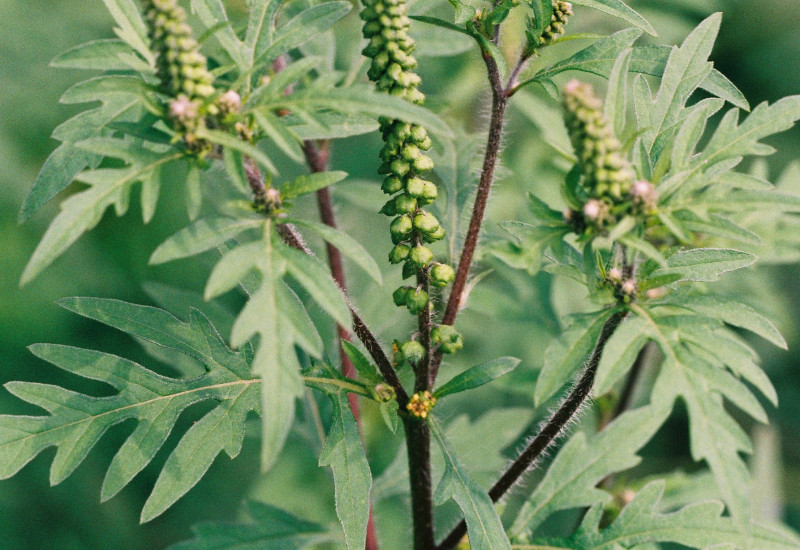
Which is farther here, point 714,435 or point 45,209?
point 45,209

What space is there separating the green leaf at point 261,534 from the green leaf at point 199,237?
1516 mm

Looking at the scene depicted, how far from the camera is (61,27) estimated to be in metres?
5.30

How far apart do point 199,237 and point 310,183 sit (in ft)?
1.02

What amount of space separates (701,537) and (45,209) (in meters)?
4.68

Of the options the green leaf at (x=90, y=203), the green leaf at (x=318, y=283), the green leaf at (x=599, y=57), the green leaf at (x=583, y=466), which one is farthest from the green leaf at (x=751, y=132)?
the green leaf at (x=90, y=203)

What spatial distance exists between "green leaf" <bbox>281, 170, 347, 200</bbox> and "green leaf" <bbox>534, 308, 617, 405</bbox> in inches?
26.3

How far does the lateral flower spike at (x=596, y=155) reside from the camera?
1.78 metres

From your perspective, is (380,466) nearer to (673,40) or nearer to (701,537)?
(701,537)

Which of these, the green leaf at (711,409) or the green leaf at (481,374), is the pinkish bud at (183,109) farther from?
the green leaf at (711,409)

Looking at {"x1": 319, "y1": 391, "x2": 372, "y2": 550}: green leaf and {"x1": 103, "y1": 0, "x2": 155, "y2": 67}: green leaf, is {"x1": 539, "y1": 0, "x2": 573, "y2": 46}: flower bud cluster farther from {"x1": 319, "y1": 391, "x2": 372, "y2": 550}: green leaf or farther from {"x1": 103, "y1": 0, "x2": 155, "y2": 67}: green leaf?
{"x1": 319, "y1": 391, "x2": 372, "y2": 550}: green leaf

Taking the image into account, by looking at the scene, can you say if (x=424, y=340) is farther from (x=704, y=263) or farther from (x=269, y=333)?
(x=704, y=263)

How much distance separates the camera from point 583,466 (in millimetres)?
2805

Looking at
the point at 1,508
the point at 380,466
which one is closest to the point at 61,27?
the point at 1,508

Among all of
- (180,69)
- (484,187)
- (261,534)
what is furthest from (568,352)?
(261,534)
